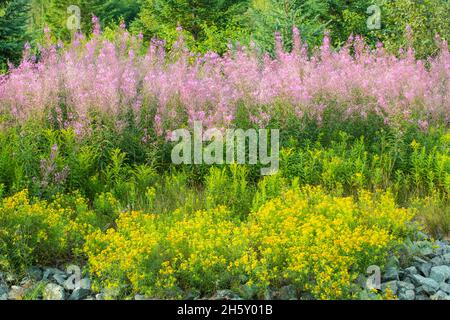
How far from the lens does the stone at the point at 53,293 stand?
14.4ft

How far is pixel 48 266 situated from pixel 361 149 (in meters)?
3.72

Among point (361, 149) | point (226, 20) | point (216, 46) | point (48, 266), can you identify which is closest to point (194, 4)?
point (226, 20)

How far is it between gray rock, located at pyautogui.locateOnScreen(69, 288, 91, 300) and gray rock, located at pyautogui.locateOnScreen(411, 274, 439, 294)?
8.51 feet

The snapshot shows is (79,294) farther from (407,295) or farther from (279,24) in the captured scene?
(279,24)

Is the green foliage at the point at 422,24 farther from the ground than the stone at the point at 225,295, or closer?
farther from the ground

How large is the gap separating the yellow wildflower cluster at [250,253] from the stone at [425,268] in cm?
31

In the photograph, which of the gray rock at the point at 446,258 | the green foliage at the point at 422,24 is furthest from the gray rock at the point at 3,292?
the green foliage at the point at 422,24

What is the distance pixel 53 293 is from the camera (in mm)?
4418

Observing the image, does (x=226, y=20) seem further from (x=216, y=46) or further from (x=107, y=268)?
(x=107, y=268)

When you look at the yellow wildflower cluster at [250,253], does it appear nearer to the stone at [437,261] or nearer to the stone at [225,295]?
the stone at [225,295]

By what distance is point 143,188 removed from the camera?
638cm

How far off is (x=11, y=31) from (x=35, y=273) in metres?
9.62

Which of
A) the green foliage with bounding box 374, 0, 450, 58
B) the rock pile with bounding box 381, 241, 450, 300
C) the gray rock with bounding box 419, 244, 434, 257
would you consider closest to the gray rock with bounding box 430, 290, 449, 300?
the rock pile with bounding box 381, 241, 450, 300

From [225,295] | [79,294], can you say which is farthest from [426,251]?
[79,294]
